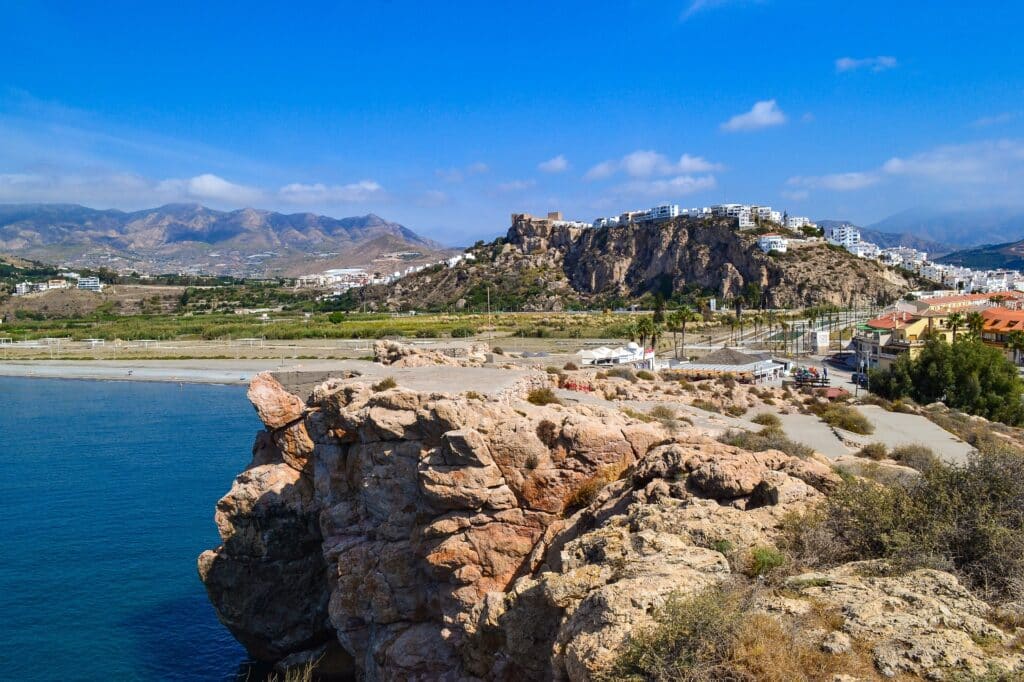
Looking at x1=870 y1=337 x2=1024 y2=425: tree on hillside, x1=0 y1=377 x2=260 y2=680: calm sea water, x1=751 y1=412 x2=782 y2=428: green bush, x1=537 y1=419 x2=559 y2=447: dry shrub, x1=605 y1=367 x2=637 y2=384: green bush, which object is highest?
x1=537 y1=419 x2=559 y2=447: dry shrub

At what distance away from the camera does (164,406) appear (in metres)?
44.6

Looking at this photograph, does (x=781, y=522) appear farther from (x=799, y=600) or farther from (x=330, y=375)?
(x=330, y=375)

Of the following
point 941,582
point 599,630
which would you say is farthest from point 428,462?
point 941,582

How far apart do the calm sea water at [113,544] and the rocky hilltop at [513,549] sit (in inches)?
105

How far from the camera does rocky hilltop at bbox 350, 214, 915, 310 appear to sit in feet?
380

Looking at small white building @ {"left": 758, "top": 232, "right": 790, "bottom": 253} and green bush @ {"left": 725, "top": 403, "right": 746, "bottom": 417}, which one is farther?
small white building @ {"left": 758, "top": 232, "right": 790, "bottom": 253}

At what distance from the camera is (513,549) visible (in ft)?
29.9

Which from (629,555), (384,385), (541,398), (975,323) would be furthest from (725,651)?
(975,323)

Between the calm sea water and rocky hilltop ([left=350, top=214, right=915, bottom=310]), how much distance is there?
84.2m

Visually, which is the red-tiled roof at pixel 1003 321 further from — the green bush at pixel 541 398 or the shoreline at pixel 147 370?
the shoreline at pixel 147 370

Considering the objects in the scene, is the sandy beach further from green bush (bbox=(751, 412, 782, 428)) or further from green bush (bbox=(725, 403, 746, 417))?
green bush (bbox=(751, 412, 782, 428))

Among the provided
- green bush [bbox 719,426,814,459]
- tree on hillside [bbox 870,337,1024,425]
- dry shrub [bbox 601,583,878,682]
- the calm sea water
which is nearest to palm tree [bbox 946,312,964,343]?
tree on hillside [bbox 870,337,1024,425]

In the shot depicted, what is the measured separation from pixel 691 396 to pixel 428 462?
47.4ft

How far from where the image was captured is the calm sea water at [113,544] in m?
14.9
